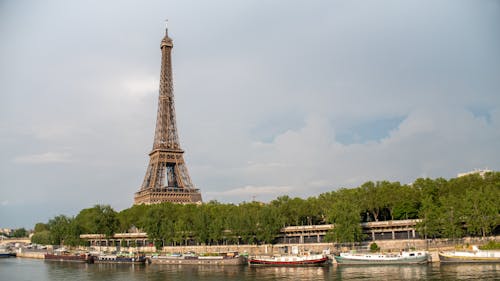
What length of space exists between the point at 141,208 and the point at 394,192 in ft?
203

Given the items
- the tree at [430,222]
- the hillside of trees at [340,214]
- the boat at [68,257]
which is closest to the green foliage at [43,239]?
the hillside of trees at [340,214]

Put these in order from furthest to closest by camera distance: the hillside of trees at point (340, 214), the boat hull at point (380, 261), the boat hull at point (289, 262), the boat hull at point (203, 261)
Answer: the boat hull at point (203, 261) → the hillside of trees at point (340, 214) → the boat hull at point (289, 262) → the boat hull at point (380, 261)

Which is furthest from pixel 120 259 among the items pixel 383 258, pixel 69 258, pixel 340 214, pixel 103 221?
pixel 383 258

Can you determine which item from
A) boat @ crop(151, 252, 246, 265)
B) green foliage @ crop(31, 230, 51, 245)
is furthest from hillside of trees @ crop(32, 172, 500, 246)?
green foliage @ crop(31, 230, 51, 245)

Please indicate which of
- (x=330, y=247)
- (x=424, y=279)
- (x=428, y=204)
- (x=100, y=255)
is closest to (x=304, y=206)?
(x=330, y=247)

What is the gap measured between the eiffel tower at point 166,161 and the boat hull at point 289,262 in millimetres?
55648

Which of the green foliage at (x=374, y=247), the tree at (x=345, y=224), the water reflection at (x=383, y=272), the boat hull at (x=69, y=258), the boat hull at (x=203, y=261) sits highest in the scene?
the tree at (x=345, y=224)

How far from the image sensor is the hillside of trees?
7138 centimetres

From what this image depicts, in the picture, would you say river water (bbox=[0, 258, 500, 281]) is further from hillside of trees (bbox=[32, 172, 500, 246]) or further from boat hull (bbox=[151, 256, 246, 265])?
hillside of trees (bbox=[32, 172, 500, 246])

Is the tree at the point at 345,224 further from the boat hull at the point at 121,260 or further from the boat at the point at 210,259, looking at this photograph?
the boat hull at the point at 121,260

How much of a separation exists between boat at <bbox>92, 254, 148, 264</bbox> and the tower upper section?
151 ft

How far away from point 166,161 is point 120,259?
→ 43.0 meters

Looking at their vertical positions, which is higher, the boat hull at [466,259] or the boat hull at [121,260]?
the boat hull at [466,259]

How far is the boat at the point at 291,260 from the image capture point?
70.6 m
